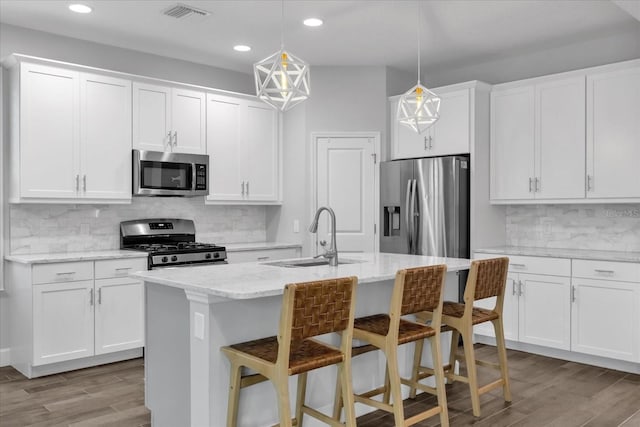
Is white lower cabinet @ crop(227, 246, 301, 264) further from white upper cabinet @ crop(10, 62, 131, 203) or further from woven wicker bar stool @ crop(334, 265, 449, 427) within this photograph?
woven wicker bar stool @ crop(334, 265, 449, 427)

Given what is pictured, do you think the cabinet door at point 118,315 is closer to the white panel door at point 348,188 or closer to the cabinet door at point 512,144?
the white panel door at point 348,188

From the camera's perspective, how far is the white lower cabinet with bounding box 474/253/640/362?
4.19 meters

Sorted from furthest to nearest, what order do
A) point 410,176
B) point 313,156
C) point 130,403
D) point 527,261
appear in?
1. point 313,156
2. point 410,176
3. point 527,261
4. point 130,403

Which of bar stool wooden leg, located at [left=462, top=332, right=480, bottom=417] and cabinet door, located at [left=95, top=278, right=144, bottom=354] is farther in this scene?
cabinet door, located at [left=95, top=278, right=144, bottom=354]

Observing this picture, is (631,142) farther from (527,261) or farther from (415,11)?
(415,11)

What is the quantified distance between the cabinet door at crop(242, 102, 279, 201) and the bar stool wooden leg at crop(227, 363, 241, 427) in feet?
10.8

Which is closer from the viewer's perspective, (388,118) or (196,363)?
(196,363)

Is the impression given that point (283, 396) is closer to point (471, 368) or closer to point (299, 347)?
point (299, 347)

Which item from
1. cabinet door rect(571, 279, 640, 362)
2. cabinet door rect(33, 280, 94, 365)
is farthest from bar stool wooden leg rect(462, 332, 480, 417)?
cabinet door rect(33, 280, 94, 365)

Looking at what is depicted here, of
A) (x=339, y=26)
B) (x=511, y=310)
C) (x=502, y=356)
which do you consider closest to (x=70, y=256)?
(x=339, y=26)

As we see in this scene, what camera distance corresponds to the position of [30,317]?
4074 mm

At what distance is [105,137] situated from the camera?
4.68 metres

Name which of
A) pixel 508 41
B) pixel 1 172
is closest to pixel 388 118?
pixel 508 41

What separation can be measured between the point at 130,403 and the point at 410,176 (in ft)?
10.3
